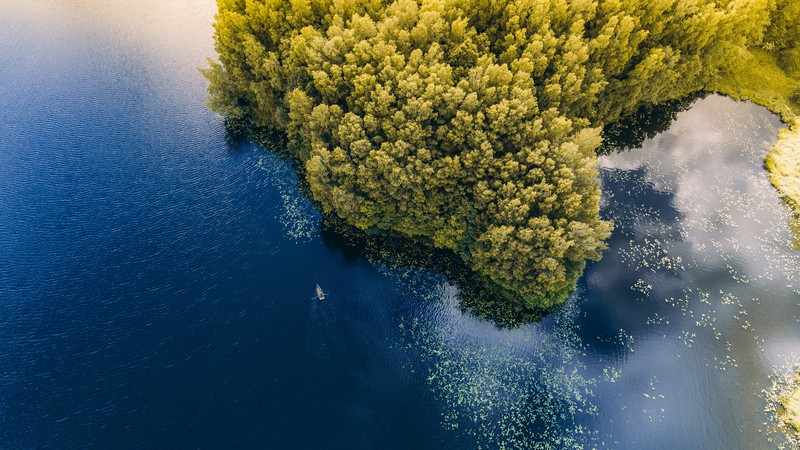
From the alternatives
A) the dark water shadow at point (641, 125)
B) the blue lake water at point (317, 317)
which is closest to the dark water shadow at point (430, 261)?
the blue lake water at point (317, 317)

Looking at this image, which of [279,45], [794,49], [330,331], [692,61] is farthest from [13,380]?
[794,49]

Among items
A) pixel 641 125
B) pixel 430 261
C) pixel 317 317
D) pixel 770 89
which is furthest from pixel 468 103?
pixel 770 89

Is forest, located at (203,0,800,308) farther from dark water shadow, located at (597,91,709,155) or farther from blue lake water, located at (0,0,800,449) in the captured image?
dark water shadow, located at (597,91,709,155)

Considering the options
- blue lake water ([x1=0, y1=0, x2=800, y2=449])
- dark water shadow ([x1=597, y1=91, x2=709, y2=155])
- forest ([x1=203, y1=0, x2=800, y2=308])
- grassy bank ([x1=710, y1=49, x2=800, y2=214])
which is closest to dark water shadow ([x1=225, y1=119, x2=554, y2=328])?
blue lake water ([x1=0, y1=0, x2=800, y2=449])

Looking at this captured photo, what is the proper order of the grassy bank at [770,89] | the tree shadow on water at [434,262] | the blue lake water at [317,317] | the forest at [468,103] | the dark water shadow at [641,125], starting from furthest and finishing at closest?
the dark water shadow at [641,125] < the grassy bank at [770,89] < the tree shadow on water at [434,262] < the forest at [468,103] < the blue lake water at [317,317]

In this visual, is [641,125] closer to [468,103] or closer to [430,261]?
[468,103]

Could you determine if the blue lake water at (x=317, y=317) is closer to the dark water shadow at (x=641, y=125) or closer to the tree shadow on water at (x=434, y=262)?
the tree shadow on water at (x=434, y=262)
